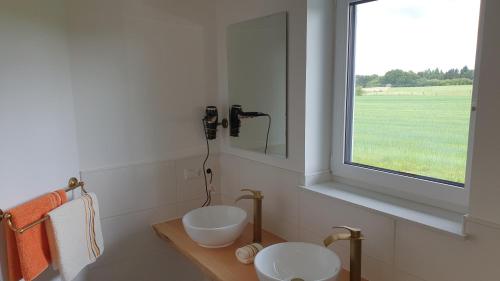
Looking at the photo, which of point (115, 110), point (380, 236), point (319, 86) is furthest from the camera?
point (115, 110)

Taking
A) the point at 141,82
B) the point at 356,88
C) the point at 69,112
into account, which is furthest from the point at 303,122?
the point at 69,112

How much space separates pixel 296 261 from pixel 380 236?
0.36m

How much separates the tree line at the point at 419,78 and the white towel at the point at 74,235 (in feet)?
4.37

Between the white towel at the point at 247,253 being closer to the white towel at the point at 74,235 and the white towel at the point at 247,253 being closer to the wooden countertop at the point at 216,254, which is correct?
the wooden countertop at the point at 216,254

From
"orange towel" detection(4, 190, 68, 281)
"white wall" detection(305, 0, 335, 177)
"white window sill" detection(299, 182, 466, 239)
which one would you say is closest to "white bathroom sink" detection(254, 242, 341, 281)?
"white window sill" detection(299, 182, 466, 239)

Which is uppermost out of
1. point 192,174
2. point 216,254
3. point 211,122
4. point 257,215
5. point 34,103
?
point 34,103

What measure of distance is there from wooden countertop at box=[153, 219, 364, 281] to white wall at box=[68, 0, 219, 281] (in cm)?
15

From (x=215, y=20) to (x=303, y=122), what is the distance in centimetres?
90

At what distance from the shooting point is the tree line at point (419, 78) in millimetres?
Result: 1243

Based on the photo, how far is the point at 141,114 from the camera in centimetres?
193

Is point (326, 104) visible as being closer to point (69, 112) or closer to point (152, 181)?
point (152, 181)

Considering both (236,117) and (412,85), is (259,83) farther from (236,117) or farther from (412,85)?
(412,85)

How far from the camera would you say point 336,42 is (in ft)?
5.44

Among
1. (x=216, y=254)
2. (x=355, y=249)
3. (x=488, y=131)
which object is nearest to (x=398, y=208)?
(x=355, y=249)
